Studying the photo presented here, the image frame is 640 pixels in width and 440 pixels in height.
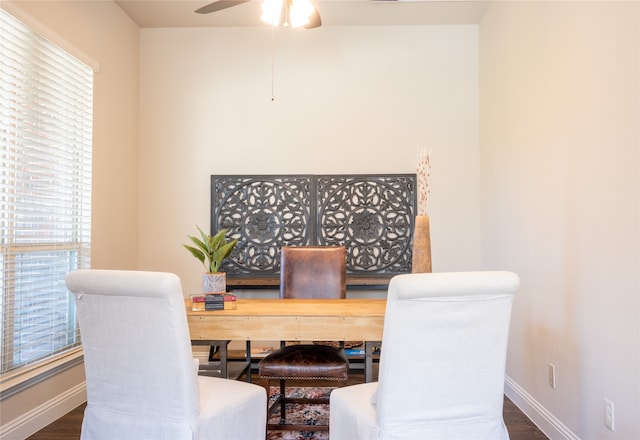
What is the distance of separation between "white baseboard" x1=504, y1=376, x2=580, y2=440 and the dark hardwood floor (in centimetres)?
3

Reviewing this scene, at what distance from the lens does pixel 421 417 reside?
4.85ft

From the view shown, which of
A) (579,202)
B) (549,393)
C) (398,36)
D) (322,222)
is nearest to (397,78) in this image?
(398,36)

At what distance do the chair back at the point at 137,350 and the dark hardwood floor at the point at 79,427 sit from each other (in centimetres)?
111

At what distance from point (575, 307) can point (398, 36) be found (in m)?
2.69

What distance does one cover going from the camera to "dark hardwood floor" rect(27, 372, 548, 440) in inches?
94.7

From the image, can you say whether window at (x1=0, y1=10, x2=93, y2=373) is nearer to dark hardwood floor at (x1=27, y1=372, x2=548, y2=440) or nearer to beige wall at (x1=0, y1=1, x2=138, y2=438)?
beige wall at (x1=0, y1=1, x2=138, y2=438)

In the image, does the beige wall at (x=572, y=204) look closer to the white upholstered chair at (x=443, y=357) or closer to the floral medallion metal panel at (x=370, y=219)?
the white upholstered chair at (x=443, y=357)

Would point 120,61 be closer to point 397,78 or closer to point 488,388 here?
point 397,78

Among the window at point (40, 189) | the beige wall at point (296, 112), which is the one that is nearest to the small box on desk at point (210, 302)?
the window at point (40, 189)

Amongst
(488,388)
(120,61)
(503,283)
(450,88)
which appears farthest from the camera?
(450,88)

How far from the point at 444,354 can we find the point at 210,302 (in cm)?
115

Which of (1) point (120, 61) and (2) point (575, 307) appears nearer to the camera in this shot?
(2) point (575, 307)

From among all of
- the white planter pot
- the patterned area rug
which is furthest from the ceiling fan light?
the patterned area rug

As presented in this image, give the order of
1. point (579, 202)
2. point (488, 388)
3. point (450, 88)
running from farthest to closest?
point (450, 88) < point (579, 202) < point (488, 388)
